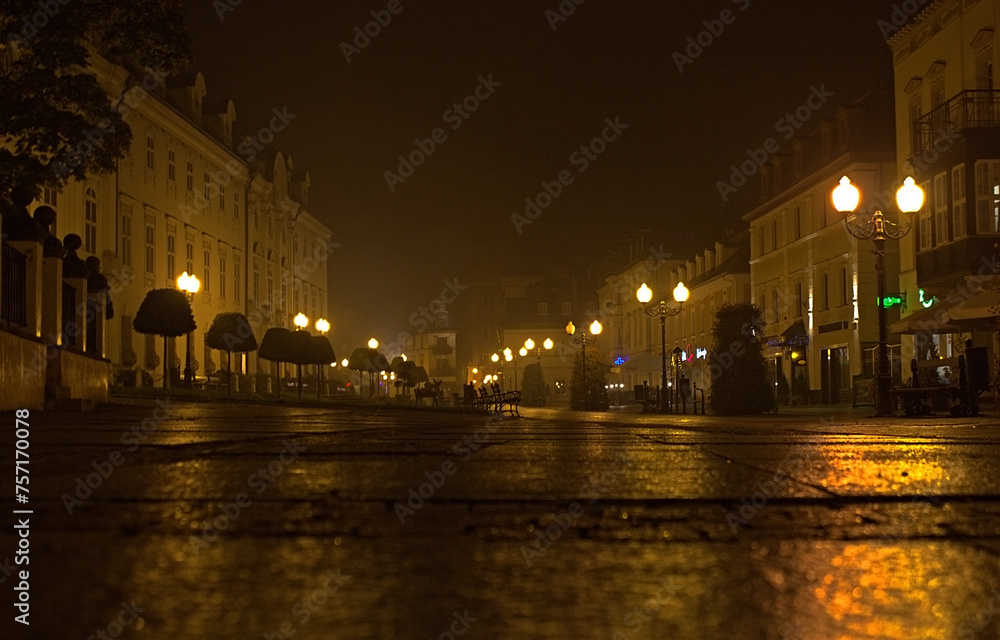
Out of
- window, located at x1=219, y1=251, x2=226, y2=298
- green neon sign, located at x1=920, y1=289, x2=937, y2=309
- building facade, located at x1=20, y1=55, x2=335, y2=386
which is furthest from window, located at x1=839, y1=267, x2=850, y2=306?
window, located at x1=219, y1=251, x2=226, y2=298

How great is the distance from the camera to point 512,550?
9.87ft

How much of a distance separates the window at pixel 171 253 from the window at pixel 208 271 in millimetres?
3685

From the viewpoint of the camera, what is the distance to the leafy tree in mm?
16609

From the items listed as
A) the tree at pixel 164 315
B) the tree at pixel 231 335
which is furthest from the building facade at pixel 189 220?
the tree at pixel 231 335

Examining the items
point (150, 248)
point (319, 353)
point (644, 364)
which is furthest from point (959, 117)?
point (150, 248)

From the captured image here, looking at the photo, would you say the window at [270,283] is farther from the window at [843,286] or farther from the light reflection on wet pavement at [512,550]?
the light reflection on wet pavement at [512,550]

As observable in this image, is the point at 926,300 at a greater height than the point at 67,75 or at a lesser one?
lesser

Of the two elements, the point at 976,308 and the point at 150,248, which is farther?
the point at 150,248

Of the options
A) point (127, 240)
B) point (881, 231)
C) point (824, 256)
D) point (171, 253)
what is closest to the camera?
point (881, 231)

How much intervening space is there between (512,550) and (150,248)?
42649 millimetres

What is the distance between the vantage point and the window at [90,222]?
36.2m

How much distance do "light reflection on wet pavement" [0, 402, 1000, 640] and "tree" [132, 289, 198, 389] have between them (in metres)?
27.0

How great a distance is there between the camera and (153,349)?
137ft

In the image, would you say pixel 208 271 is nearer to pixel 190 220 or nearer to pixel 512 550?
pixel 190 220
